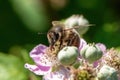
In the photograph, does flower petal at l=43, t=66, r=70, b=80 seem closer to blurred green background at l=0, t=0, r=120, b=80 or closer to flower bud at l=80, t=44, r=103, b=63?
flower bud at l=80, t=44, r=103, b=63

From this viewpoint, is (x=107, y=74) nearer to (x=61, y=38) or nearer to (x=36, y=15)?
(x=61, y=38)

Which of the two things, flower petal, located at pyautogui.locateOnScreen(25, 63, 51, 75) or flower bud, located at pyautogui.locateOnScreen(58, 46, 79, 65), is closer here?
flower bud, located at pyautogui.locateOnScreen(58, 46, 79, 65)

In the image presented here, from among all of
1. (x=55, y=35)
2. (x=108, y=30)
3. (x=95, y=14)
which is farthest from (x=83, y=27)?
(x=95, y=14)

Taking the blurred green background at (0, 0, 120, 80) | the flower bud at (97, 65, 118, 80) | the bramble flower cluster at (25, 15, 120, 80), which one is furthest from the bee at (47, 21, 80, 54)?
the blurred green background at (0, 0, 120, 80)

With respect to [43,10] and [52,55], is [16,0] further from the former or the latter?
[52,55]

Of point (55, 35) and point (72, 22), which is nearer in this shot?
point (55, 35)

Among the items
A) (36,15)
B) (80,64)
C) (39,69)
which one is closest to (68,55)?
(80,64)
